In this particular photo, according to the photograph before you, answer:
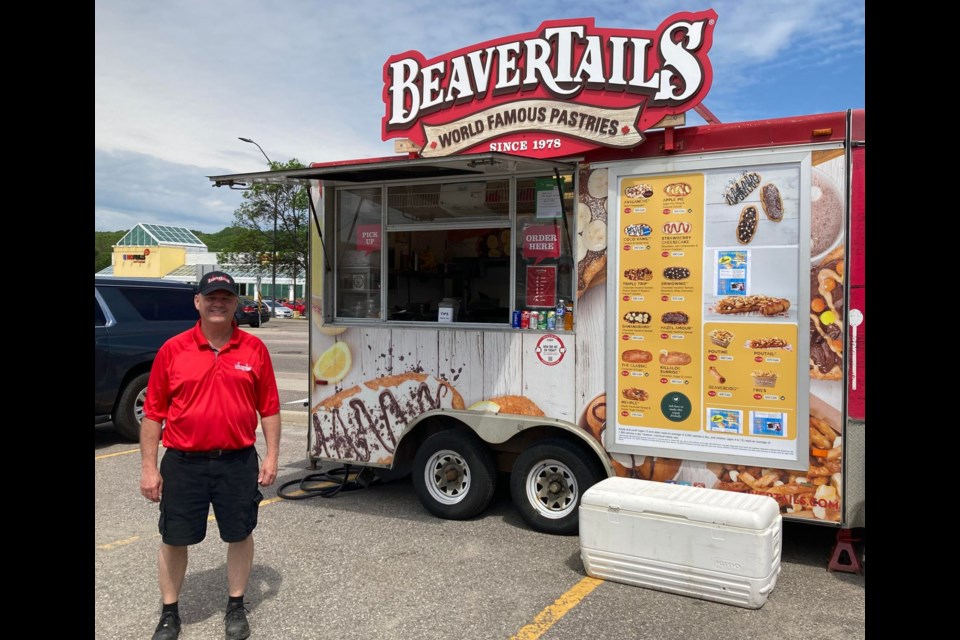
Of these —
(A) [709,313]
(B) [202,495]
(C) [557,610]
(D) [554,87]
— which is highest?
(D) [554,87]

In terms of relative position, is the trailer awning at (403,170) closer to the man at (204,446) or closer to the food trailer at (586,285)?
the food trailer at (586,285)

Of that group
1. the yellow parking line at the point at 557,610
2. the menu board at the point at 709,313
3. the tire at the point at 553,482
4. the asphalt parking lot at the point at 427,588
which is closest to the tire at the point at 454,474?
the asphalt parking lot at the point at 427,588

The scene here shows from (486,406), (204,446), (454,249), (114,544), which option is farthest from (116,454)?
(204,446)

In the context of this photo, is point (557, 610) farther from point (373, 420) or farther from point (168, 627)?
point (373, 420)

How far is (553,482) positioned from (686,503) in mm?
1256

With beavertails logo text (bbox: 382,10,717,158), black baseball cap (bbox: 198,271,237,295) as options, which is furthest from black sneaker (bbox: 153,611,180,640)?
beavertails logo text (bbox: 382,10,717,158)

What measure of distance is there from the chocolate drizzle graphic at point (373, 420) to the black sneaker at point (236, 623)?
2.30 m

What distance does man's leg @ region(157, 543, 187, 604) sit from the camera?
3773 millimetres

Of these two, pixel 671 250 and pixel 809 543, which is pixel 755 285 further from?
pixel 809 543

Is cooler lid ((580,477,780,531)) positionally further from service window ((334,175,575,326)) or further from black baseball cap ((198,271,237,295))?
black baseball cap ((198,271,237,295))

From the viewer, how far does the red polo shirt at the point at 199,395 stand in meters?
3.73

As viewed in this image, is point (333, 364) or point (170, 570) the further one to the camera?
point (333, 364)

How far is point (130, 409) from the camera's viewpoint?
8.91 meters
